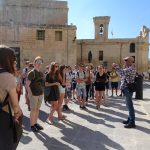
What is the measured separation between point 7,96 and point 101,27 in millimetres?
46159

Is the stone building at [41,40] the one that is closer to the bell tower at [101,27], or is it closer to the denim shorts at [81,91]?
the bell tower at [101,27]

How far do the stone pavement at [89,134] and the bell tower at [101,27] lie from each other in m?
38.4

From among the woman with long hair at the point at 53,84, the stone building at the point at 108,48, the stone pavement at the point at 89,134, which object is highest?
the stone building at the point at 108,48

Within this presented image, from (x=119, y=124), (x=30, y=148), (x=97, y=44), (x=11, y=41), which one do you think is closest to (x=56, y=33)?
(x=11, y=41)

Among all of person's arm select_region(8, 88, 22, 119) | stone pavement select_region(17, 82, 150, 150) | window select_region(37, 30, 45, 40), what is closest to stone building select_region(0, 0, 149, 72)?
window select_region(37, 30, 45, 40)

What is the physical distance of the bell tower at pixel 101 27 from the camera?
49044 millimetres

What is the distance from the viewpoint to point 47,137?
771 cm

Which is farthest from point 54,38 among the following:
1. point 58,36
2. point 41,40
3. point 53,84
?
point 53,84

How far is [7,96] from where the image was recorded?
4133 mm

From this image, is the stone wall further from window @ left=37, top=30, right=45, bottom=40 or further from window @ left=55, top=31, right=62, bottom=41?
window @ left=55, top=31, right=62, bottom=41

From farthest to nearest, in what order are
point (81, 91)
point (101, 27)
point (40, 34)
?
point (101, 27) < point (40, 34) < point (81, 91)

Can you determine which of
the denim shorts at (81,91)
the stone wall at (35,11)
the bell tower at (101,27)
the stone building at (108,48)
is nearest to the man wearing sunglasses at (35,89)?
the denim shorts at (81,91)

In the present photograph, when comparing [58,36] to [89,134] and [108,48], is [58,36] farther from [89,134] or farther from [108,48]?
[89,134]

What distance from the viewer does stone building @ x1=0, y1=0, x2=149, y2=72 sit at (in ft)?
133
